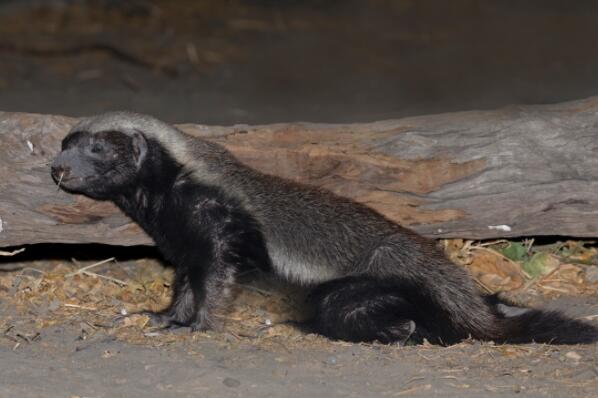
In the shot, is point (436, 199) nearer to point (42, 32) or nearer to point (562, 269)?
point (562, 269)

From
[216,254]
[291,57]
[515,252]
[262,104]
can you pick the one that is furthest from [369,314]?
[291,57]

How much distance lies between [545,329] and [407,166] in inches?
51.6

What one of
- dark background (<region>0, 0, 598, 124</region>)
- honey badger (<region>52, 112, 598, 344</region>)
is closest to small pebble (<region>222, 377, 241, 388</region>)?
honey badger (<region>52, 112, 598, 344</region>)

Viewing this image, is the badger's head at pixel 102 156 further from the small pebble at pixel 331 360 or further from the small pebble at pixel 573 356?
the small pebble at pixel 573 356

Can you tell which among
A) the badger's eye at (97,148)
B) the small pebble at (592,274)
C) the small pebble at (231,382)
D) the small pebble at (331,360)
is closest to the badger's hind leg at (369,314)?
the small pebble at (331,360)

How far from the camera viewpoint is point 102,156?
6.14m

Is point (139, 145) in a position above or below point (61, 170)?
above

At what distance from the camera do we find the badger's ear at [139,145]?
6.19 metres

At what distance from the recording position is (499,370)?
5.27 metres

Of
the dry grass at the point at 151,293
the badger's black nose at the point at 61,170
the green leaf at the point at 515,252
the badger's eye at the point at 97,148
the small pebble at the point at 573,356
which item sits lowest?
the dry grass at the point at 151,293

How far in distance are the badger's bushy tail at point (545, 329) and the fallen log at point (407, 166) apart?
0.78 metres

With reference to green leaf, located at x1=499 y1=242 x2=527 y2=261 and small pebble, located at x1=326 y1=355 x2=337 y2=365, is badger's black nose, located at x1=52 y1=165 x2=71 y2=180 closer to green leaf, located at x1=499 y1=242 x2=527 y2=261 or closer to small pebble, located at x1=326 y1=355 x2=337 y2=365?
small pebble, located at x1=326 y1=355 x2=337 y2=365

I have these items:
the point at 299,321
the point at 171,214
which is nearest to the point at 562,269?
the point at 299,321

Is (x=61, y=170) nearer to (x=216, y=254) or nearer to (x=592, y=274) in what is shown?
(x=216, y=254)
